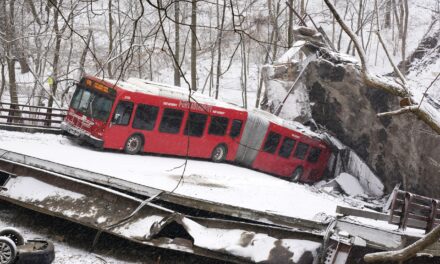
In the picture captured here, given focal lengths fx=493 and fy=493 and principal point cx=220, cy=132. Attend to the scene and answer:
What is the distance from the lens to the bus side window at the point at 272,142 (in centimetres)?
2114

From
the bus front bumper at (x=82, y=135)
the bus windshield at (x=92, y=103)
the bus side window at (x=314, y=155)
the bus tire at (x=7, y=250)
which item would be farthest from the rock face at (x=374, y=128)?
the bus tire at (x=7, y=250)

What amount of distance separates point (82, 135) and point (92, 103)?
3.78ft

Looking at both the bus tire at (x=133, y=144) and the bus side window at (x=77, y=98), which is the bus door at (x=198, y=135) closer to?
the bus tire at (x=133, y=144)

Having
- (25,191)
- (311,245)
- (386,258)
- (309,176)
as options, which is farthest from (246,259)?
(309,176)

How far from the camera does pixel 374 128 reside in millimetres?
23031

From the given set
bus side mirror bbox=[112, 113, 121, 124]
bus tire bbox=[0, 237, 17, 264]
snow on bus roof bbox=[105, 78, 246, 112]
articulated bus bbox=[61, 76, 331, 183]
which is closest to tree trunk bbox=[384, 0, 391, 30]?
articulated bus bbox=[61, 76, 331, 183]

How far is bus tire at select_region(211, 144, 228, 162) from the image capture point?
19328mm

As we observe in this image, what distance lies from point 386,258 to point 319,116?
77.4ft

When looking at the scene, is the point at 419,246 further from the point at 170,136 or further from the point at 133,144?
the point at 170,136

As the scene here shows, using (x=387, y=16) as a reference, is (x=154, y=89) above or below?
below

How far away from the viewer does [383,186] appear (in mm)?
22469

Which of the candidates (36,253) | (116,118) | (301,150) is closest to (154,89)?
(116,118)

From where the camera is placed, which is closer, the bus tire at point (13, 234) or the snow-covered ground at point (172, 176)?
the bus tire at point (13, 234)

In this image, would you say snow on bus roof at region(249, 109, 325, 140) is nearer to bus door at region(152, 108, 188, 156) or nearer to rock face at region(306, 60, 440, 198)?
rock face at region(306, 60, 440, 198)
